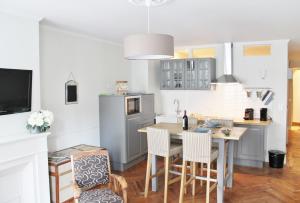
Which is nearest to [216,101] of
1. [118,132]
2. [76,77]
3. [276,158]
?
[276,158]

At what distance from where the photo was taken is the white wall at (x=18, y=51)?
317 cm

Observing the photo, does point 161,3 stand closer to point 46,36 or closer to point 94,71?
point 46,36

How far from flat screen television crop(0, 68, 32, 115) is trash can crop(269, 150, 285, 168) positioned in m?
4.52

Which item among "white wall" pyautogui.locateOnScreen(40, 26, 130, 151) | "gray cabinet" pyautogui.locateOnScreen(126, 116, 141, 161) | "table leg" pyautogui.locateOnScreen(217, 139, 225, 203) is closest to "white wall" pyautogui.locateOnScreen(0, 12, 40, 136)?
"white wall" pyautogui.locateOnScreen(40, 26, 130, 151)

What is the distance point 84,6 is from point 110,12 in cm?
36

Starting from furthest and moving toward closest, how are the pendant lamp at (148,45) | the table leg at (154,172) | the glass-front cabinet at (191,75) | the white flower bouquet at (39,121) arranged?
the glass-front cabinet at (191,75), the table leg at (154,172), the white flower bouquet at (39,121), the pendant lamp at (148,45)

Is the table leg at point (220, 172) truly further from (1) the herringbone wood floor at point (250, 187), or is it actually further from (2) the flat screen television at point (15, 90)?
(2) the flat screen television at point (15, 90)

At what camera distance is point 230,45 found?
5.65 m

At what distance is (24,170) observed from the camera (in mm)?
3387

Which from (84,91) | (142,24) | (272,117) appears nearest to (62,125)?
(84,91)

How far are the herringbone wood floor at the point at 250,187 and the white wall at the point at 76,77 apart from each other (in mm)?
1288

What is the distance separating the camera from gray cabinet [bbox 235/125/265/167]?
521 cm

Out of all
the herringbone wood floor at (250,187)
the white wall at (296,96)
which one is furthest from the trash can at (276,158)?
the white wall at (296,96)

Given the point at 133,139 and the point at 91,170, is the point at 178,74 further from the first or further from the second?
the point at 91,170
